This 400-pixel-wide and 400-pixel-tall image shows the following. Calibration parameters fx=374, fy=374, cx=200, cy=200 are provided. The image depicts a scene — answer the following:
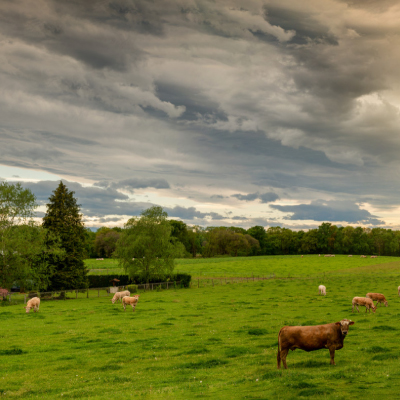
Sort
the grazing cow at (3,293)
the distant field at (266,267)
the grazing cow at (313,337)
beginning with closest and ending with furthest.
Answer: the grazing cow at (313,337), the grazing cow at (3,293), the distant field at (266,267)

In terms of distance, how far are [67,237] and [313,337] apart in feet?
179

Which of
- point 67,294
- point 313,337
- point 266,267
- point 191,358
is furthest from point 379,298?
point 266,267

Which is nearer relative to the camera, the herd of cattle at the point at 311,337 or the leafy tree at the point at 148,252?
the herd of cattle at the point at 311,337

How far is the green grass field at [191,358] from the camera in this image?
40.4 feet

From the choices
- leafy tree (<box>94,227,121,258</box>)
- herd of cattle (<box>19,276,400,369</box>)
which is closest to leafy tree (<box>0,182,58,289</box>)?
herd of cattle (<box>19,276,400,369</box>)

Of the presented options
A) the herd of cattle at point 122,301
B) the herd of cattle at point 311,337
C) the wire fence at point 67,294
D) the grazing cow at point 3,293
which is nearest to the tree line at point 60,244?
the wire fence at point 67,294

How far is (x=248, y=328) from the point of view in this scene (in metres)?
24.9

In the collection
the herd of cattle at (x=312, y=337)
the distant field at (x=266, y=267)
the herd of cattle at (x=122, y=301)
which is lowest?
the distant field at (x=266, y=267)

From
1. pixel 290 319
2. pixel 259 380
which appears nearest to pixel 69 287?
pixel 290 319

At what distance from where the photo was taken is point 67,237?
61750 mm

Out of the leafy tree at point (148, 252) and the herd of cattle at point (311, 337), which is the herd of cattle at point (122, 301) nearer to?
the herd of cattle at point (311, 337)

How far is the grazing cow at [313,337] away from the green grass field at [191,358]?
0.87 meters

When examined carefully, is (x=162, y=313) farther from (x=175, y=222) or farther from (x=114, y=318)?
(x=175, y=222)

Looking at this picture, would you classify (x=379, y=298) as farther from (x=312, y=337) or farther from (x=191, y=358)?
(x=312, y=337)
